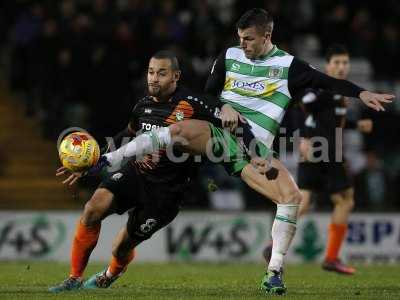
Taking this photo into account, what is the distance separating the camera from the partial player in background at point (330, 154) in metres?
11.9

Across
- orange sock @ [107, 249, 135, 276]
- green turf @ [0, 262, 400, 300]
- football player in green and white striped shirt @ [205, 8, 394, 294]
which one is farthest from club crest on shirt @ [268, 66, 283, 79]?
orange sock @ [107, 249, 135, 276]

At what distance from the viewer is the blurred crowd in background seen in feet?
55.3

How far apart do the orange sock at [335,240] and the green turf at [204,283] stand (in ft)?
1.01

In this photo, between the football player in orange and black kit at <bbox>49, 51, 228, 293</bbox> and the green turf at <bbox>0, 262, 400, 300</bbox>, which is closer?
the green turf at <bbox>0, 262, 400, 300</bbox>

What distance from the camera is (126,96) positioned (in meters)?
16.8

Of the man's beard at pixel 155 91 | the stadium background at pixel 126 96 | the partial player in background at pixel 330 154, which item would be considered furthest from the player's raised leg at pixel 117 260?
the stadium background at pixel 126 96

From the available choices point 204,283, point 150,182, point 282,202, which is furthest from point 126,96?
point 282,202

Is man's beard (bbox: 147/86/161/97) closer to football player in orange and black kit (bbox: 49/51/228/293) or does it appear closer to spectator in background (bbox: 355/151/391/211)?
football player in orange and black kit (bbox: 49/51/228/293)

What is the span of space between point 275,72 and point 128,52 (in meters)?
8.46

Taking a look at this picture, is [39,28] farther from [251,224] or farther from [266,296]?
[266,296]

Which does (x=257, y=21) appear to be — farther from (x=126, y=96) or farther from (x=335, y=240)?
(x=126, y=96)

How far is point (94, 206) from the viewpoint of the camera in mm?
8383

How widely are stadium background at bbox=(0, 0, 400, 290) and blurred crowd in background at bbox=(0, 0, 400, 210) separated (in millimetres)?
24

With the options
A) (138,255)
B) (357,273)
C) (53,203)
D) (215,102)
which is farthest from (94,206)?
(53,203)
